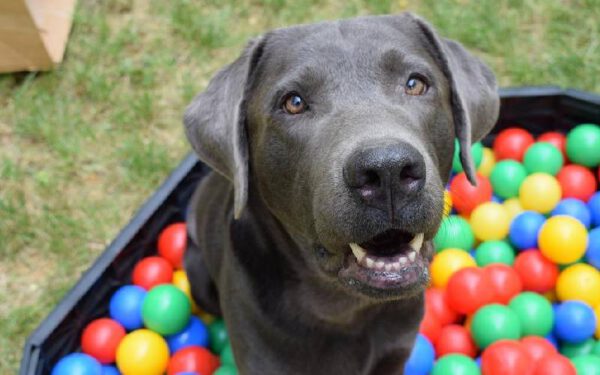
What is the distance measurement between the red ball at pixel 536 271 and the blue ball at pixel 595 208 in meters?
0.41

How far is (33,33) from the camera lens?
15.6 ft

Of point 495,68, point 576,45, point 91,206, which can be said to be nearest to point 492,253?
→ point 495,68

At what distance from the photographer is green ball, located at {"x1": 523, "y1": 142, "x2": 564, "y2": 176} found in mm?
4242

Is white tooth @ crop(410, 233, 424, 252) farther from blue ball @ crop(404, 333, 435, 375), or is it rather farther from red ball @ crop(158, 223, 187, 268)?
red ball @ crop(158, 223, 187, 268)

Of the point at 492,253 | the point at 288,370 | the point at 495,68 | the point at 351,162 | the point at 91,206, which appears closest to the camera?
the point at 351,162

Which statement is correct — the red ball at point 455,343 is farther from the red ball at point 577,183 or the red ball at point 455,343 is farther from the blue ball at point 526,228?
the red ball at point 577,183

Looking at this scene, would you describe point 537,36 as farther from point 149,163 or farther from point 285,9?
point 149,163

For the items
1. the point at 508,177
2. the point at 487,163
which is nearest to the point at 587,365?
the point at 508,177

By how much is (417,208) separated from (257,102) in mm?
796

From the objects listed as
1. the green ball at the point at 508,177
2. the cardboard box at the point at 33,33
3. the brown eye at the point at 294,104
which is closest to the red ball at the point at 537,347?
the green ball at the point at 508,177

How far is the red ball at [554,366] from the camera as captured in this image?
3.26 meters

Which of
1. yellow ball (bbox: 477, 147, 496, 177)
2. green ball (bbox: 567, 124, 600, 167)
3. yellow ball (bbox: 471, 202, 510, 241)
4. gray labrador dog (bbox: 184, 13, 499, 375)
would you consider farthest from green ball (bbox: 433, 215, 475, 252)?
gray labrador dog (bbox: 184, 13, 499, 375)

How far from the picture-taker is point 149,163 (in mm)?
4578

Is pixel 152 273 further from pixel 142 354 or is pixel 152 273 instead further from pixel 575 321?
pixel 575 321
